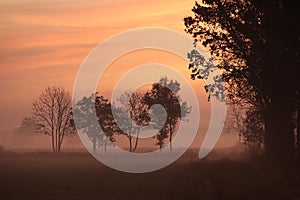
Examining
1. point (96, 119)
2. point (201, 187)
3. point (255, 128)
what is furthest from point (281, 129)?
point (96, 119)

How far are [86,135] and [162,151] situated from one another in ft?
65.9

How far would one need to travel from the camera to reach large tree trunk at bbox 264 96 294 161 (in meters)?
38.2

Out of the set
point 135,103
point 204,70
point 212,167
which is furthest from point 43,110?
point 212,167

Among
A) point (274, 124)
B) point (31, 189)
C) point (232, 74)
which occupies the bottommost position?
point (31, 189)

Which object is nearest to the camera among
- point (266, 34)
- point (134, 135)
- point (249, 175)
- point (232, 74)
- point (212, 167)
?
point (249, 175)

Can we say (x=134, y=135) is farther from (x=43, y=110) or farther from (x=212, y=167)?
(x=212, y=167)

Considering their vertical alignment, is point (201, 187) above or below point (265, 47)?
below

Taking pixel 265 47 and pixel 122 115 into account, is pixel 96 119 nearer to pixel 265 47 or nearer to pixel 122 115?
pixel 122 115

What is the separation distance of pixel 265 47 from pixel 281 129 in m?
5.20

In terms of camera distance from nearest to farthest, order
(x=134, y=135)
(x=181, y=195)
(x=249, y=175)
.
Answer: (x=181, y=195) < (x=249, y=175) < (x=134, y=135)

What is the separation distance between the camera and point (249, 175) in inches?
1174

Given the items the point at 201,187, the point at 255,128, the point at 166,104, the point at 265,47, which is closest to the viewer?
the point at 201,187

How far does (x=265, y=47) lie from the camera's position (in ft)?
125

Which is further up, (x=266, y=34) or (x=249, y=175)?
(x=266, y=34)
